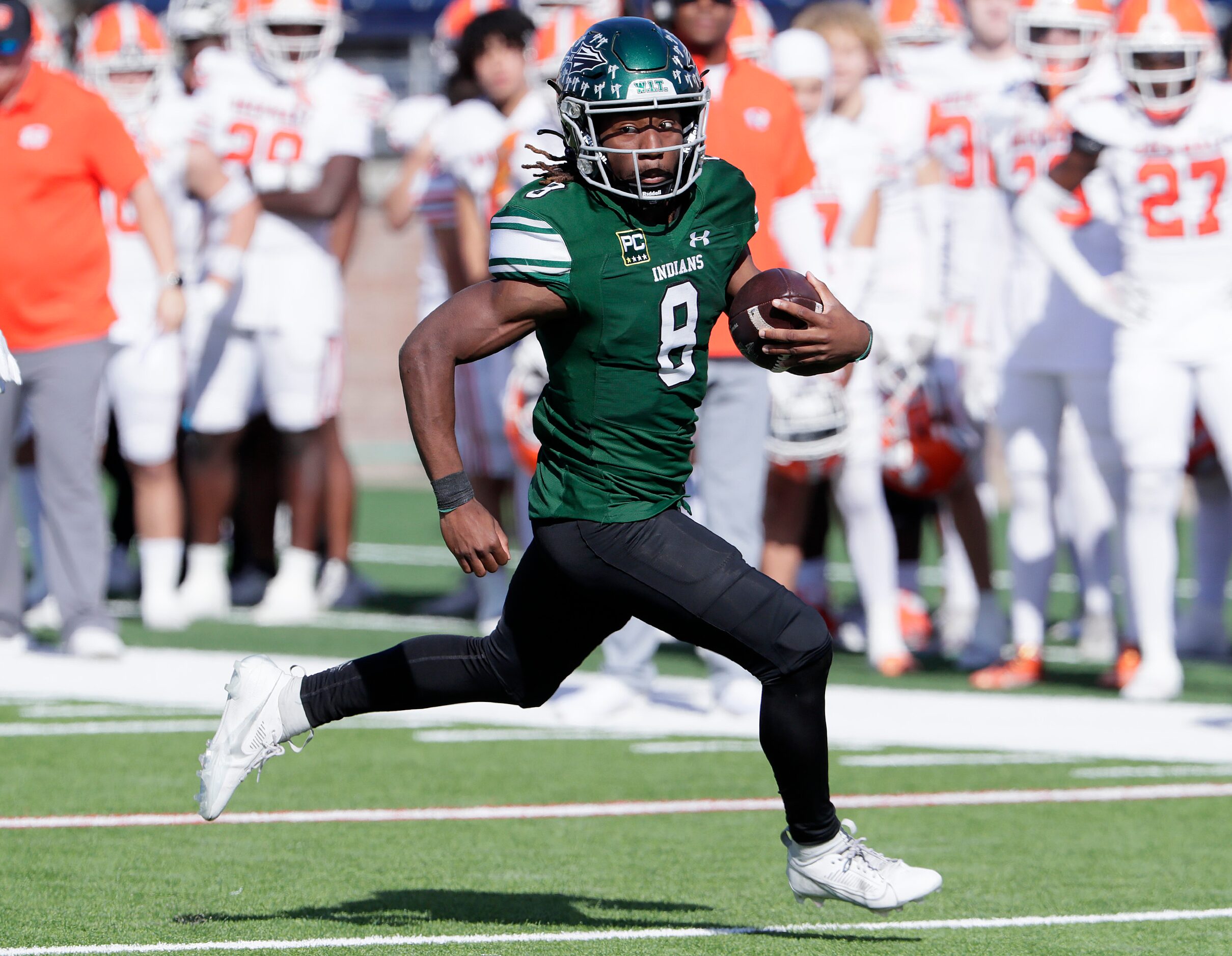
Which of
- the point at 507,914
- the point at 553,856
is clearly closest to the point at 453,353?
the point at 507,914

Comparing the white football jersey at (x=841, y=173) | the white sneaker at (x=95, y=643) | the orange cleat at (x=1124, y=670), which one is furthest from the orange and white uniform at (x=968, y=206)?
the white sneaker at (x=95, y=643)

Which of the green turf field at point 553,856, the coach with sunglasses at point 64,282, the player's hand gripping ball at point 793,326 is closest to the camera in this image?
the player's hand gripping ball at point 793,326

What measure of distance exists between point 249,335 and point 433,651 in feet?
16.9

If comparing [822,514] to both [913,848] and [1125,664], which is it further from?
[913,848]

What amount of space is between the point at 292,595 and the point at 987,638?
298 centimetres

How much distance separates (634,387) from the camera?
397cm

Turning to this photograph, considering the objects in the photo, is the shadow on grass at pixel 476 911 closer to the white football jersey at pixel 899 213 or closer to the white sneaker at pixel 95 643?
the white sneaker at pixel 95 643

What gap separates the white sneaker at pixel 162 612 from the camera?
8.56m

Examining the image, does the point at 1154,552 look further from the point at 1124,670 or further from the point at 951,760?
the point at 951,760

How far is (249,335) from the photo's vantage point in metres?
9.10

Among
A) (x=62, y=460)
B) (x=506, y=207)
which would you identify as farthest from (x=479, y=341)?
(x=62, y=460)

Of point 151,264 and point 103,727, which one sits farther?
point 151,264

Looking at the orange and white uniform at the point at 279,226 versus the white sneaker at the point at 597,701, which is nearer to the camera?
the white sneaker at the point at 597,701

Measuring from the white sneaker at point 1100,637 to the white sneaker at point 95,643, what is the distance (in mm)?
3770
